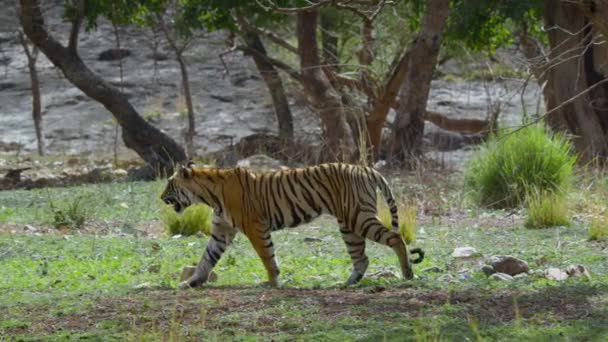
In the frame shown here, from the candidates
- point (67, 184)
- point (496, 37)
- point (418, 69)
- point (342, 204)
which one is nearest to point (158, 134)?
point (67, 184)

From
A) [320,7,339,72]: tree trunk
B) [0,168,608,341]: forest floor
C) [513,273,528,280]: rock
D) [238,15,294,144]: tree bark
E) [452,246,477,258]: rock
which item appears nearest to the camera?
[0,168,608,341]: forest floor

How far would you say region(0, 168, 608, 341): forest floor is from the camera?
21.0 ft

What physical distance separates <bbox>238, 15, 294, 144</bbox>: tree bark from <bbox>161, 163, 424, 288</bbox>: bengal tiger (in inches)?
518

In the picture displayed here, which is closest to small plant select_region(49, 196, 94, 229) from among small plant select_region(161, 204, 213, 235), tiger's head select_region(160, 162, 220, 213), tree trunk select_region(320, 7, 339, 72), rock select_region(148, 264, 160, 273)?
small plant select_region(161, 204, 213, 235)

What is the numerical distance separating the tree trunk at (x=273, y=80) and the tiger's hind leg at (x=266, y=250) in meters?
13.6

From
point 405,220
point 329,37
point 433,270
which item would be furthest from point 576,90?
point 433,270

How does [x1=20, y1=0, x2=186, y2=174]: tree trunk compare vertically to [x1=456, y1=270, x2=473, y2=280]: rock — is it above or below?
below

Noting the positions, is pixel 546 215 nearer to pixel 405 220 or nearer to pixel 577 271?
pixel 405 220

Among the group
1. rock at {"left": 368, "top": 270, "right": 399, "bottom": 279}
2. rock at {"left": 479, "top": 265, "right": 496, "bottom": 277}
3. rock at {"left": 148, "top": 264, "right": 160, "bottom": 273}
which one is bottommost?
rock at {"left": 148, "top": 264, "right": 160, "bottom": 273}

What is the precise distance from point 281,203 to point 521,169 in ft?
20.5

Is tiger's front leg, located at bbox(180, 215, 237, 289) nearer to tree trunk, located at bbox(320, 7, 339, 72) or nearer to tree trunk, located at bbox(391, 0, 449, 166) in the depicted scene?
tree trunk, located at bbox(391, 0, 449, 166)

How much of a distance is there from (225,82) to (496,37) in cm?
1421

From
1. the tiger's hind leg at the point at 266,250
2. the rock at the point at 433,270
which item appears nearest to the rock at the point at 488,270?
the rock at the point at 433,270

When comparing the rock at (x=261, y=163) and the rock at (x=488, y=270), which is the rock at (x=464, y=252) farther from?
the rock at (x=261, y=163)
